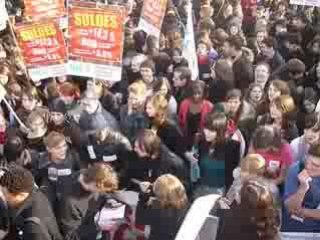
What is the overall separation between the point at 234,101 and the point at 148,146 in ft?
4.36

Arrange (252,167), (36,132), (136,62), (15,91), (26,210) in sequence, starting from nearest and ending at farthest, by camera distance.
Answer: (26,210), (252,167), (36,132), (15,91), (136,62)

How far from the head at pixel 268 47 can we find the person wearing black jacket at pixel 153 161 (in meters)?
3.49

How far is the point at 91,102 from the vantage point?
750cm

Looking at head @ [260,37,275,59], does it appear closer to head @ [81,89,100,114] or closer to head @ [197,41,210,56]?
head @ [197,41,210,56]

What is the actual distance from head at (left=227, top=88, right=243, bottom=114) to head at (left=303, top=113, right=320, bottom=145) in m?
Result: 0.97

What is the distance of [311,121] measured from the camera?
634 cm

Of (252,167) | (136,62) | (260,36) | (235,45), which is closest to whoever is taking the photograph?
(252,167)

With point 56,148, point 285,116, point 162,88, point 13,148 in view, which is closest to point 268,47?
point 162,88

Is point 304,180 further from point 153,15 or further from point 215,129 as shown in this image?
point 153,15

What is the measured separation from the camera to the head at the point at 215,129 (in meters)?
6.44

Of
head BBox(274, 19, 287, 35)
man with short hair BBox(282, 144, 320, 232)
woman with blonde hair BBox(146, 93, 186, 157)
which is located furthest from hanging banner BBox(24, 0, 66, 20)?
man with short hair BBox(282, 144, 320, 232)

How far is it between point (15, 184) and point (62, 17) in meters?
4.11

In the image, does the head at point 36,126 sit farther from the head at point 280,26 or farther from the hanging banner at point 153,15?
the head at point 280,26

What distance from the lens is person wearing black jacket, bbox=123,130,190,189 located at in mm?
6336
